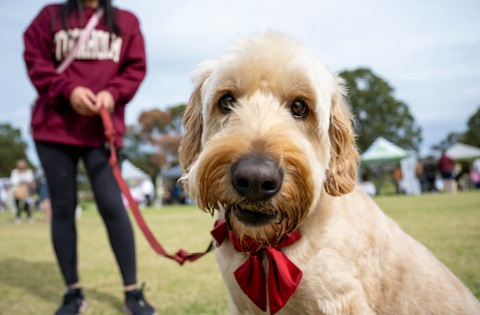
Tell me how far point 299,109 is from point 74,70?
83.4 inches

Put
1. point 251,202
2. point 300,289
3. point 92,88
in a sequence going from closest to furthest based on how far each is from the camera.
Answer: point 251,202 → point 300,289 → point 92,88

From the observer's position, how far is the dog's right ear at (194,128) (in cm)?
213

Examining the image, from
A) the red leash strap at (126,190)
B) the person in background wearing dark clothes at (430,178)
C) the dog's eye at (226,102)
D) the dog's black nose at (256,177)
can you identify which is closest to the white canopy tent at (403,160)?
the person in background wearing dark clothes at (430,178)

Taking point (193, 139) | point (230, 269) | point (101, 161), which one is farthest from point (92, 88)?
point (230, 269)

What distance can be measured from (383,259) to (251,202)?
87cm

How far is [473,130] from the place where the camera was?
189 feet

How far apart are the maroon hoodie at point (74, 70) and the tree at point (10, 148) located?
251 ft

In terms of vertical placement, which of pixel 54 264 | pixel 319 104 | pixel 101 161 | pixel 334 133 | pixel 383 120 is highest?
pixel 319 104

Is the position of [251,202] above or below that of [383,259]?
above

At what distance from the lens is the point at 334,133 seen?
78.3 inches

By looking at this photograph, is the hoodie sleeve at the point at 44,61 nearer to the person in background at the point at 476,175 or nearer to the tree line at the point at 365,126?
the person in background at the point at 476,175

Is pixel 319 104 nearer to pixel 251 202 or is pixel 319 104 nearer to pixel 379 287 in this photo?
pixel 251 202

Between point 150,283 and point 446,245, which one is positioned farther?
point 446,245

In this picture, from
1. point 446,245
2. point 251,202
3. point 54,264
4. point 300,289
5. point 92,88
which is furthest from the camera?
point 54,264
